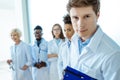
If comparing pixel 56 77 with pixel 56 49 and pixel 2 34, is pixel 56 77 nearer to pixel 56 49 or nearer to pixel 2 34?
pixel 56 49

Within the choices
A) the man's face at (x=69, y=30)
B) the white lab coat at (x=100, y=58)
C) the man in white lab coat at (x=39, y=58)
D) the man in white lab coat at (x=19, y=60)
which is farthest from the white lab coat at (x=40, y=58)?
the white lab coat at (x=100, y=58)

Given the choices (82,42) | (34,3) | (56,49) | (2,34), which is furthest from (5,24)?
(82,42)

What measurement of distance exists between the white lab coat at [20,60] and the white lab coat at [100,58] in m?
1.94

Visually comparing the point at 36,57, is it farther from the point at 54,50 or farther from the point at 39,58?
the point at 54,50

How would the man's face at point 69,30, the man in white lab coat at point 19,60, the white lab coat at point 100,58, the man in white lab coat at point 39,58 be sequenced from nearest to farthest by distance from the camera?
the white lab coat at point 100,58 < the man's face at point 69,30 < the man in white lab coat at point 19,60 < the man in white lab coat at point 39,58

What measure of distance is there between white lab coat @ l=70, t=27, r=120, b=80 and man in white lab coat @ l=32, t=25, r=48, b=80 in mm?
2008

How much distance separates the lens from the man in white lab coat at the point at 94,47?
2.88ft

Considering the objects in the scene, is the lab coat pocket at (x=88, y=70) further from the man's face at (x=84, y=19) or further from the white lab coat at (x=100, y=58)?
the man's face at (x=84, y=19)

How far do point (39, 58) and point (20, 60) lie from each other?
300mm

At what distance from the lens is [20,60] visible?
2889 mm

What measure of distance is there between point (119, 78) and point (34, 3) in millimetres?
3149

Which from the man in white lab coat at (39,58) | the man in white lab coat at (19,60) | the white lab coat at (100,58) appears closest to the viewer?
the white lab coat at (100,58)

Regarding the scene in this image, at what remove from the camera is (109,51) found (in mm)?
888

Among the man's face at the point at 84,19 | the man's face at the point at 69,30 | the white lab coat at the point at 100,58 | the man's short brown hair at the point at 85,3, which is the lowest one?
the white lab coat at the point at 100,58
